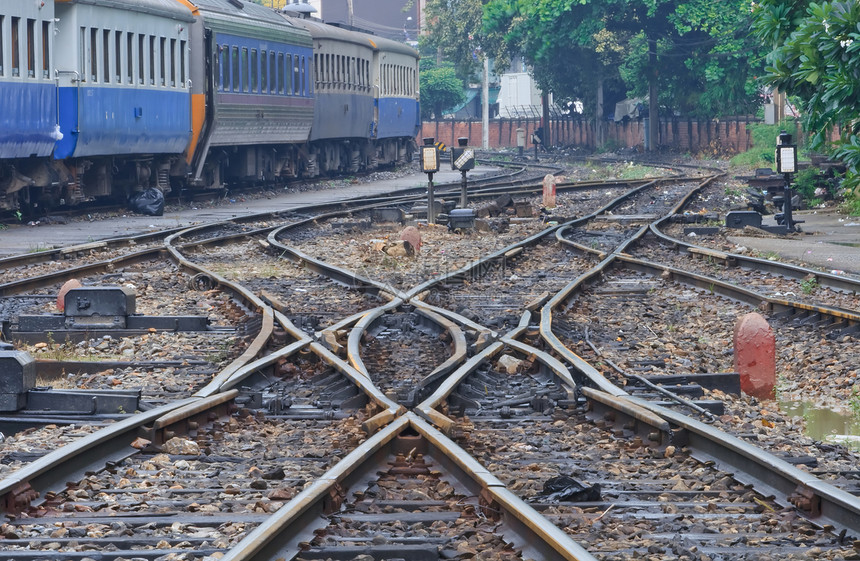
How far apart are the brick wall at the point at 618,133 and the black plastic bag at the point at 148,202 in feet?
112

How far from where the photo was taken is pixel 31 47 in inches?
776

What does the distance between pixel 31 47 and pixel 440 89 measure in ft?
A: 194

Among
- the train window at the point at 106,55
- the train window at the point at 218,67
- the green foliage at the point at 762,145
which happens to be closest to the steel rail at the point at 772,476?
the train window at the point at 106,55

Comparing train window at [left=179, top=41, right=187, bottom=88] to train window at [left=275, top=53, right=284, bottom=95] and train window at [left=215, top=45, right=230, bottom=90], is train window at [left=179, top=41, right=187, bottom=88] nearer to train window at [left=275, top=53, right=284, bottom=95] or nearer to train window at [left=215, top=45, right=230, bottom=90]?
train window at [left=215, top=45, right=230, bottom=90]

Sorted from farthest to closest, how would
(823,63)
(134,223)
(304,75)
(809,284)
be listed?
(304,75)
(134,223)
(823,63)
(809,284)

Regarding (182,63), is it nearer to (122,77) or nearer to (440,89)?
(122,77)

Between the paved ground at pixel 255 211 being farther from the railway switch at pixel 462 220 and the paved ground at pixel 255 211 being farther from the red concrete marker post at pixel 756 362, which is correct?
the red concrete marker post at pixel 756 362

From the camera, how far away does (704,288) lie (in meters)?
13.0

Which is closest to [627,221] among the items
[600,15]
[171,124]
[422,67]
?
[171,124]

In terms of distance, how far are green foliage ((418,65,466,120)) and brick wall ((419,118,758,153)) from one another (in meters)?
1.37

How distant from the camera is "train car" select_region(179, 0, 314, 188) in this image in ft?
87.3

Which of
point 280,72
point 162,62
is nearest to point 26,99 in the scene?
point 162,62

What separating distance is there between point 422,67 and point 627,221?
6087 centimetres

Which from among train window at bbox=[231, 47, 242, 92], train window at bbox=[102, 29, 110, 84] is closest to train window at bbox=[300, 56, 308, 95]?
train window at bbox=[231, 47, 242, 92]
